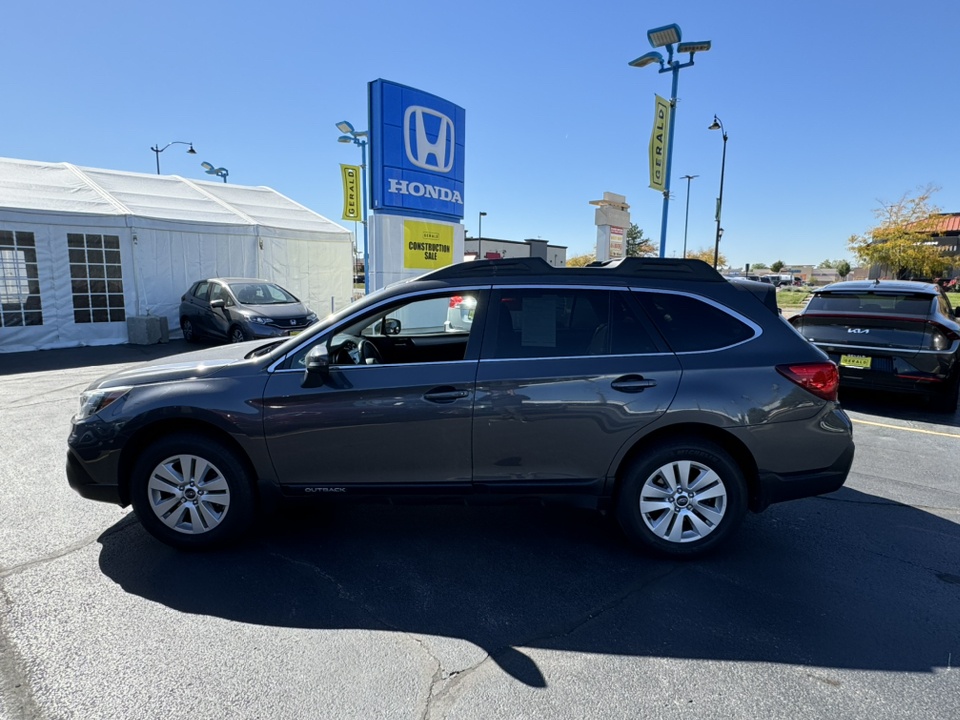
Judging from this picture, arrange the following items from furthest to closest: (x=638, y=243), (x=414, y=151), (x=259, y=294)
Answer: (x=638, y=243) → (x=259, y=294) → (x=414, y=151)

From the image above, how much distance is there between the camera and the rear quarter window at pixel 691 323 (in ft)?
11.4

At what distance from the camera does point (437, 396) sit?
3352mm

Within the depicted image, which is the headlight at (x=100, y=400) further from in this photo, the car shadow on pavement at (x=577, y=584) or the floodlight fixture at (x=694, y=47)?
the floodlight fixture at (x=694, y=47)

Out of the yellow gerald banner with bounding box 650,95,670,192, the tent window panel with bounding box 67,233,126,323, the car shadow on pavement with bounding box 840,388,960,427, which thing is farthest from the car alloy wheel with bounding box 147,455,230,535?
the yellow gerald banner with bounding box 650,95,670,192

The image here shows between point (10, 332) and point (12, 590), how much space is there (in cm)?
1190

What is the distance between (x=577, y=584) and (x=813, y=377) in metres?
1.82

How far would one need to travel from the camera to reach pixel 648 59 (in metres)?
13.5

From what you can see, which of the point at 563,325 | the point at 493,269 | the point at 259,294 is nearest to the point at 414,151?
the point at 259,294

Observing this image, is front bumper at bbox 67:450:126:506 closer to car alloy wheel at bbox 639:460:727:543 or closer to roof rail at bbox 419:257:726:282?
roof rail at bbox 419:257:726:282

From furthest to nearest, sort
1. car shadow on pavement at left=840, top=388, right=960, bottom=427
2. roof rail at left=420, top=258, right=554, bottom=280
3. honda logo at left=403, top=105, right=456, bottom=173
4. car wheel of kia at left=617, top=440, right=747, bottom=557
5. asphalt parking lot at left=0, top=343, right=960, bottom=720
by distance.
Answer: honda logo at left=403, top=105, right=456, bottom=173, car shadow on pavement at left=840, top=388, right=960, bottom=427, roof rail at left=420, top=258, right=554, bottom=280, car wheel of kia at left=617, top=440, right=747, bottom=557, asphalt parking lot at left=0, top=343, right=960, bottom=720

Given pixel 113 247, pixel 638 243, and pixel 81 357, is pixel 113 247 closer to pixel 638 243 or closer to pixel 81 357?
pixel 81 357

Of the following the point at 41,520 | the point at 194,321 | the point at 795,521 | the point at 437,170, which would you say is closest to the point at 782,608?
the point at 795,521

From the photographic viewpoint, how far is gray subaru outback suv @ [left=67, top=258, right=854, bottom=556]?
3.37m

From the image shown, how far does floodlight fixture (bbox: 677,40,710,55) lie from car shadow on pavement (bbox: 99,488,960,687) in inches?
467
